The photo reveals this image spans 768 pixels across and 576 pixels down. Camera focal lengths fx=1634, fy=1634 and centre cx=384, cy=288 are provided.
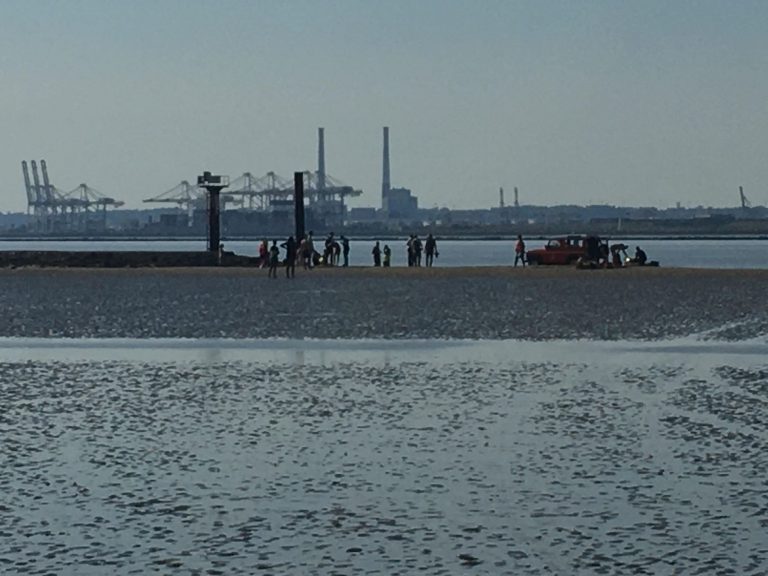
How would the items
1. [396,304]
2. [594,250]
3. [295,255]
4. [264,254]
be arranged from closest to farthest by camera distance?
[396,304] → [295,255] → [594,250] → [264,254]

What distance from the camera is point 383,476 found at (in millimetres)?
9195

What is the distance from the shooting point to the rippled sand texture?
7.10 meters

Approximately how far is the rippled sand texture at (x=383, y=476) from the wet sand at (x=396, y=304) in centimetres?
778

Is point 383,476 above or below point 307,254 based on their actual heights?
above

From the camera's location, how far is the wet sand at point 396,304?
22.6 meters

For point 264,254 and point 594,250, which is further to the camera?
point 264,254

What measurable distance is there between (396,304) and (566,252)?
2495cm

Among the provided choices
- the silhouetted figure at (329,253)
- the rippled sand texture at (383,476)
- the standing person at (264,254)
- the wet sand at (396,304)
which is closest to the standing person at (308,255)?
the standing person at (264,254)

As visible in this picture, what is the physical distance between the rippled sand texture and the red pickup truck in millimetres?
37746

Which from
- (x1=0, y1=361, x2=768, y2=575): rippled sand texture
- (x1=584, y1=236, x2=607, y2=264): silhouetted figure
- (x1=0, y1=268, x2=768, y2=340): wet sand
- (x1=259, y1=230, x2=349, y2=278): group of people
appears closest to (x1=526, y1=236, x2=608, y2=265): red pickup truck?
(x1=584, y1=236, x2=607, y2=264): silhouetted figure

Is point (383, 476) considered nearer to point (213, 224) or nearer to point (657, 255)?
point (213, 224)

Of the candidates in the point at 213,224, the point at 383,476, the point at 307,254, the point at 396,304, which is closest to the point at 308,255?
the point at 307,254

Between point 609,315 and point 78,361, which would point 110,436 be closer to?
point 78,361

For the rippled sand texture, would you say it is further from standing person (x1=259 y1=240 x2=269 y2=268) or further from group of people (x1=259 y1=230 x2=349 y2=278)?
standing person (x1=259 y1=240 x2=269 y2=268)
